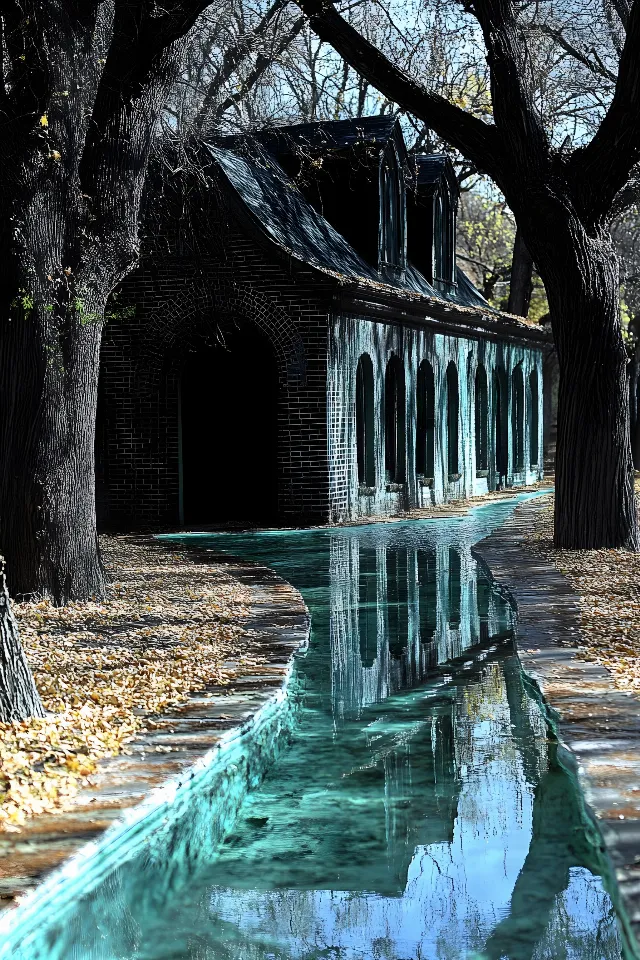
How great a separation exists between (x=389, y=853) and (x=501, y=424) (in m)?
25.3

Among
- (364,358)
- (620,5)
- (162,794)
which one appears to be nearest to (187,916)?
(162,794)

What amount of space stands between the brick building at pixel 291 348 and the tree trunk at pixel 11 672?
11281 mm

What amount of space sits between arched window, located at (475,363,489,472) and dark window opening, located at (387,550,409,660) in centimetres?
1252

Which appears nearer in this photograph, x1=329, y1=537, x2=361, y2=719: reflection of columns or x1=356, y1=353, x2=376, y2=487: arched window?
x1=329, y1=537, x2=361, y2=719: reflection of columns

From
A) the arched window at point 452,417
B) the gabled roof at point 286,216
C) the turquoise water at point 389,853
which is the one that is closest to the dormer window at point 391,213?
the gabled roof at point 286,216

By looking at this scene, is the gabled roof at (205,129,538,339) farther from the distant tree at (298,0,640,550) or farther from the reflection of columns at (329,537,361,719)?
the reflection of columns at (329,537,361,719)

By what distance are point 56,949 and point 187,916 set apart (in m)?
0.52

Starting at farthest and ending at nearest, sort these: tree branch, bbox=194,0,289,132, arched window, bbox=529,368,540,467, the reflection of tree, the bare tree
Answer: arched window, bbox=529,368,540,467
tree branch, bbox=194,0,289,132
the bare tree
the reflection of tree

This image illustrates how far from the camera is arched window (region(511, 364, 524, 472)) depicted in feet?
104

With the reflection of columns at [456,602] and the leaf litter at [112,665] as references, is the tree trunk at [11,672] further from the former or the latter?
the reflection of columns at [456,602]

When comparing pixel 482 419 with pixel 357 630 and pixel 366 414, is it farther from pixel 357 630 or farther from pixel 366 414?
pixel 357 630

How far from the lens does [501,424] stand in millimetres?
30188

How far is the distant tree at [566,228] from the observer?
1449 cm

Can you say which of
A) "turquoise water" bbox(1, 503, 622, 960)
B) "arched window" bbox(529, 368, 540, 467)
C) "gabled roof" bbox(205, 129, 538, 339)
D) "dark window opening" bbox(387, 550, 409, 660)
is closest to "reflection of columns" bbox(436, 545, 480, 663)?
"dark window opening" bbox(387, 550, 409, 660)
